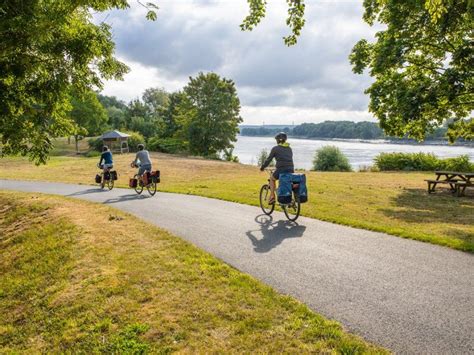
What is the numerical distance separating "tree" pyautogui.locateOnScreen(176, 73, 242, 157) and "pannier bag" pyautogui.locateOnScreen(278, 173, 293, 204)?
4329 centimetres

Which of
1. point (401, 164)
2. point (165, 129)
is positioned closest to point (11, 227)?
point (401, 164)

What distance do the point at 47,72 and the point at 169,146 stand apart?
44.6 meters

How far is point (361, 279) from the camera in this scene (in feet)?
18.3

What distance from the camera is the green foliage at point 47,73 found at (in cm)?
A: 948

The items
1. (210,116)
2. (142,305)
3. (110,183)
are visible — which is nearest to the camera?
(142,305)

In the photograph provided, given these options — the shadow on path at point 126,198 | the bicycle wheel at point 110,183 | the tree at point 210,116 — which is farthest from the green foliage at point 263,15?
the tree at point 210,116

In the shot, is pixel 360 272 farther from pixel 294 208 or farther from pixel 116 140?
pixel 116 140

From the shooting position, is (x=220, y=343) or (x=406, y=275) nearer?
(x=220, y=343)

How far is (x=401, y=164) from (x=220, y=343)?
3518 centimetres

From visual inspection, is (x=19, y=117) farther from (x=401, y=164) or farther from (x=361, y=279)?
(x=401, y=164)

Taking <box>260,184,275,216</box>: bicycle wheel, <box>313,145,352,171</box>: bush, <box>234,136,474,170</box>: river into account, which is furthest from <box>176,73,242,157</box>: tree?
<box>260,184,275,216</box>: bicycle wheel

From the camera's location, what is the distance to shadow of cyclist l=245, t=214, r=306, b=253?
7455 mm

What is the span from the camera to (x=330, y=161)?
41.7 metres

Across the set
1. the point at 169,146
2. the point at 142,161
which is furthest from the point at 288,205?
the point at 169,146
